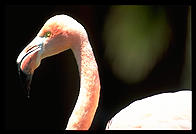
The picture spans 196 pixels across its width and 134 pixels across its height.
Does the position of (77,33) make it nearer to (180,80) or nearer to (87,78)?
(87,78)

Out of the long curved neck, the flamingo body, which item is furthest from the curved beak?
the flamingo body

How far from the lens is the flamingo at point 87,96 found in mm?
2170

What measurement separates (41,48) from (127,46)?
4.56 ft

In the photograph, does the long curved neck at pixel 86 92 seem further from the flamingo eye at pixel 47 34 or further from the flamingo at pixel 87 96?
the flamingo eye at pixel 47 34

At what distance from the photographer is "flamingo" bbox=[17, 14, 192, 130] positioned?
217 centimetres

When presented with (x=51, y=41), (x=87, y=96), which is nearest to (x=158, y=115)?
(x=87, y=96)

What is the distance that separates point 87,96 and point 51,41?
0.36 metres

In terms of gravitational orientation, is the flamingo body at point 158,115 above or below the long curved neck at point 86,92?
below

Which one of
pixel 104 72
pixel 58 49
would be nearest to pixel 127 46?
pixel 104 72

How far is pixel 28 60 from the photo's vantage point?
222cm

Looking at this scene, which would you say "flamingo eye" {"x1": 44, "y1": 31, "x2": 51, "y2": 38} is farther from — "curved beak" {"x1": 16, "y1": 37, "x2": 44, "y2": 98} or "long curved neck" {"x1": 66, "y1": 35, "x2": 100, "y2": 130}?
"long curved neck" {"x1": 66, "y1": 35, "x2": 100, "y2": 130}

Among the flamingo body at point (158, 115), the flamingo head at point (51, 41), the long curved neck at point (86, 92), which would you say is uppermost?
the flamingo head at point (51, 41)

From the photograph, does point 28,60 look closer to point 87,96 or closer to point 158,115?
point 87,96

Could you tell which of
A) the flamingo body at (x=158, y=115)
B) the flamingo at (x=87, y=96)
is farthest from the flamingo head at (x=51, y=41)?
the flamingo body at (x=158, y=115)
